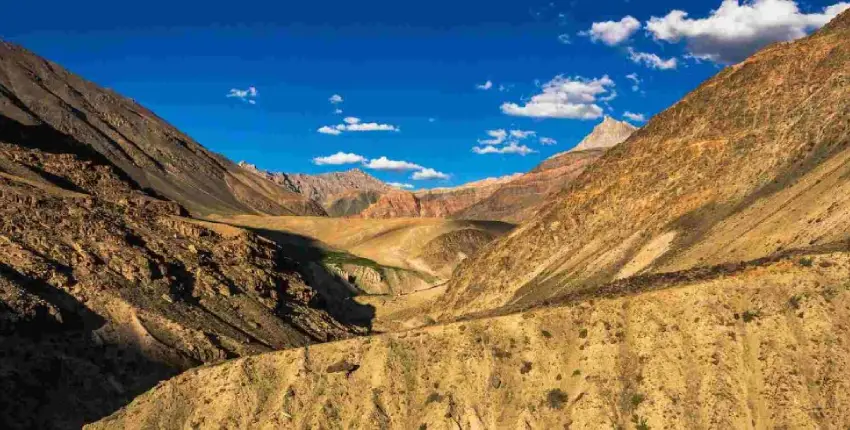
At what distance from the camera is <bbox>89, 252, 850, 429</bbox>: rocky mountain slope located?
4116 cm

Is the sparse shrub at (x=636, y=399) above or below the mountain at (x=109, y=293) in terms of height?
below

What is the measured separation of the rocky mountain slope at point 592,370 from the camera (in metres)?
41.2

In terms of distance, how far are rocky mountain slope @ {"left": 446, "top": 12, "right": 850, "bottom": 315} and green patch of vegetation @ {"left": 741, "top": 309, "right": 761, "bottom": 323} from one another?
1897 cm

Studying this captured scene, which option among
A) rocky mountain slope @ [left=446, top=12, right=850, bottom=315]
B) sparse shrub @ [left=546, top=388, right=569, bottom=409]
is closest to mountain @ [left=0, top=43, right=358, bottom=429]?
rocky mountain slope @ [left=446, top=12, right=850, bottom=315]

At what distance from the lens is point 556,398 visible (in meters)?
44.7

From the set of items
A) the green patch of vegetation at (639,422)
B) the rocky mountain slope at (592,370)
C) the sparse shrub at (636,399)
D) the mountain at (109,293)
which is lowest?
the green patch of vegetation at (639,422)

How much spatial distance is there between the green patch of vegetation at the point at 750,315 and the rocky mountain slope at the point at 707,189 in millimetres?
18975

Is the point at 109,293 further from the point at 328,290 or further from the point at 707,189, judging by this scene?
the point at 328,290

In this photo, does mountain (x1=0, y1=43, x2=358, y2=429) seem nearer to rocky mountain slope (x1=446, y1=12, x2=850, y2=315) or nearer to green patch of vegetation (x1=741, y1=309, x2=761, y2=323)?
rocky mountain slope (x1=446, y1=12, x2=850, y2=315)

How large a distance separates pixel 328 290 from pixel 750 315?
365ft

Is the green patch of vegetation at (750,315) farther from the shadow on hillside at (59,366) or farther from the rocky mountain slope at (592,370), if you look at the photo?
the shadow on hillside at (59,366)

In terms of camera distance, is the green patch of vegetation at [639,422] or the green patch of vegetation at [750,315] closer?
the green patch of vegetation at [639,422]

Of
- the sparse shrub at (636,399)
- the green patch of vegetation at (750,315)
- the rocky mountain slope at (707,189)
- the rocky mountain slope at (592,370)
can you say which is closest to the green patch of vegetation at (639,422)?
the rocky mountain slope at (592,370)

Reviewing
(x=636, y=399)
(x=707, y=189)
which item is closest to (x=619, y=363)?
(x=636, y=399)
